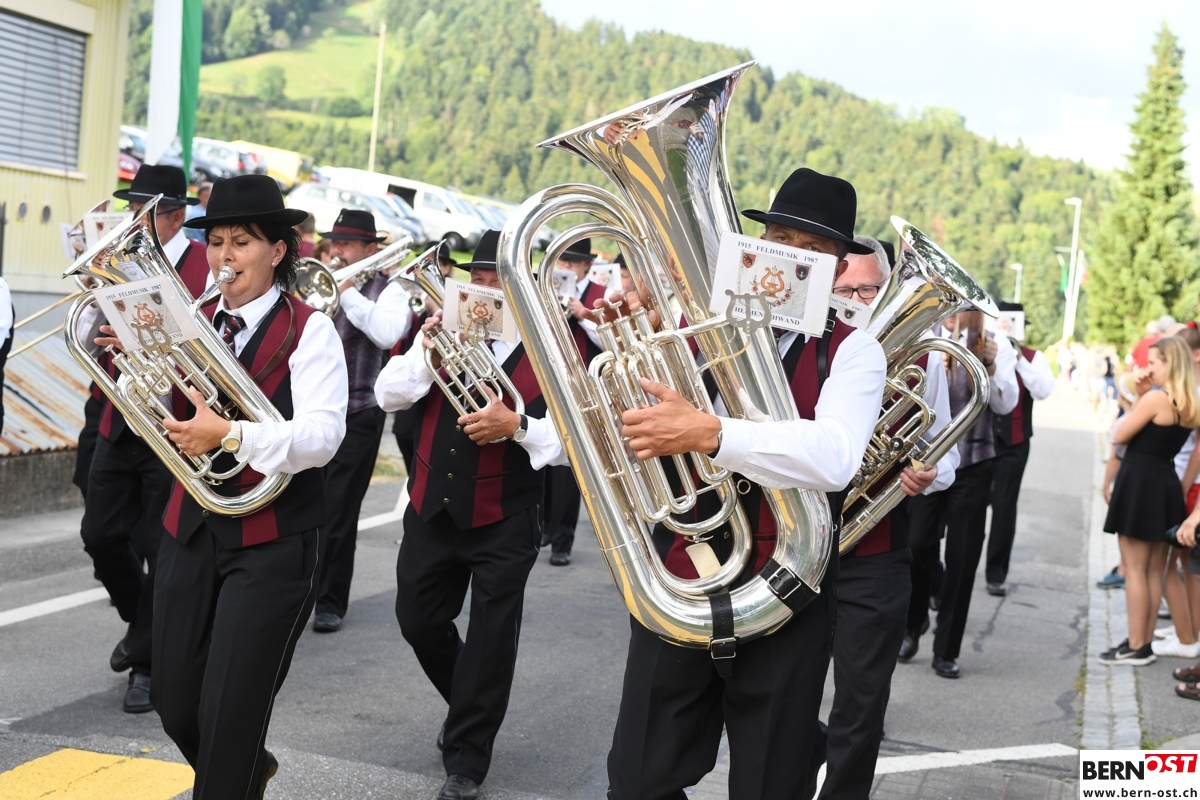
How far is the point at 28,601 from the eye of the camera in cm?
716

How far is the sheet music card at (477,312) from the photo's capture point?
5.21m

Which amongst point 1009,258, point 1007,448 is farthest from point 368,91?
point 1007,448

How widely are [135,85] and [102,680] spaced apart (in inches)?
3792

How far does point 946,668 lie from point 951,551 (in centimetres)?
65

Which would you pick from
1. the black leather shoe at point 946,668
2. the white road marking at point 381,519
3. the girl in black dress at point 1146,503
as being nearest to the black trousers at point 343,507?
the white road marking at point 381,519

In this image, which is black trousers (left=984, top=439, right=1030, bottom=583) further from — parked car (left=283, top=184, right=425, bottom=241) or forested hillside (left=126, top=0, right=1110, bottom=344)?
forested hillside (left=126, top=0, right=1110, bottom=344)

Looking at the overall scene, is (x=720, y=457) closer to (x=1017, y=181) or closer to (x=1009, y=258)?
(x=1009, y=258)

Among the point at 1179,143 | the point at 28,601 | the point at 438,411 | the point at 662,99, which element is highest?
the point at 1179,143

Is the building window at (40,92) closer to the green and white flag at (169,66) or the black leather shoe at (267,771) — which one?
the green and white flag at (169,66)

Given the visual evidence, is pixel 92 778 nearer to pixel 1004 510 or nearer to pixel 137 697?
pixel 137 697

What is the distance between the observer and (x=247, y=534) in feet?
12.3

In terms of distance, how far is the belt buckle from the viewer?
3205mm

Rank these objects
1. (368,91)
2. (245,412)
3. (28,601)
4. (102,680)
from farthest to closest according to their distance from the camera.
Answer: (368,91), (28,601), (102,680), (245,412)

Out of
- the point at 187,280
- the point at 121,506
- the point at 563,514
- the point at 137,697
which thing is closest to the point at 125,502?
the point at 121,506
